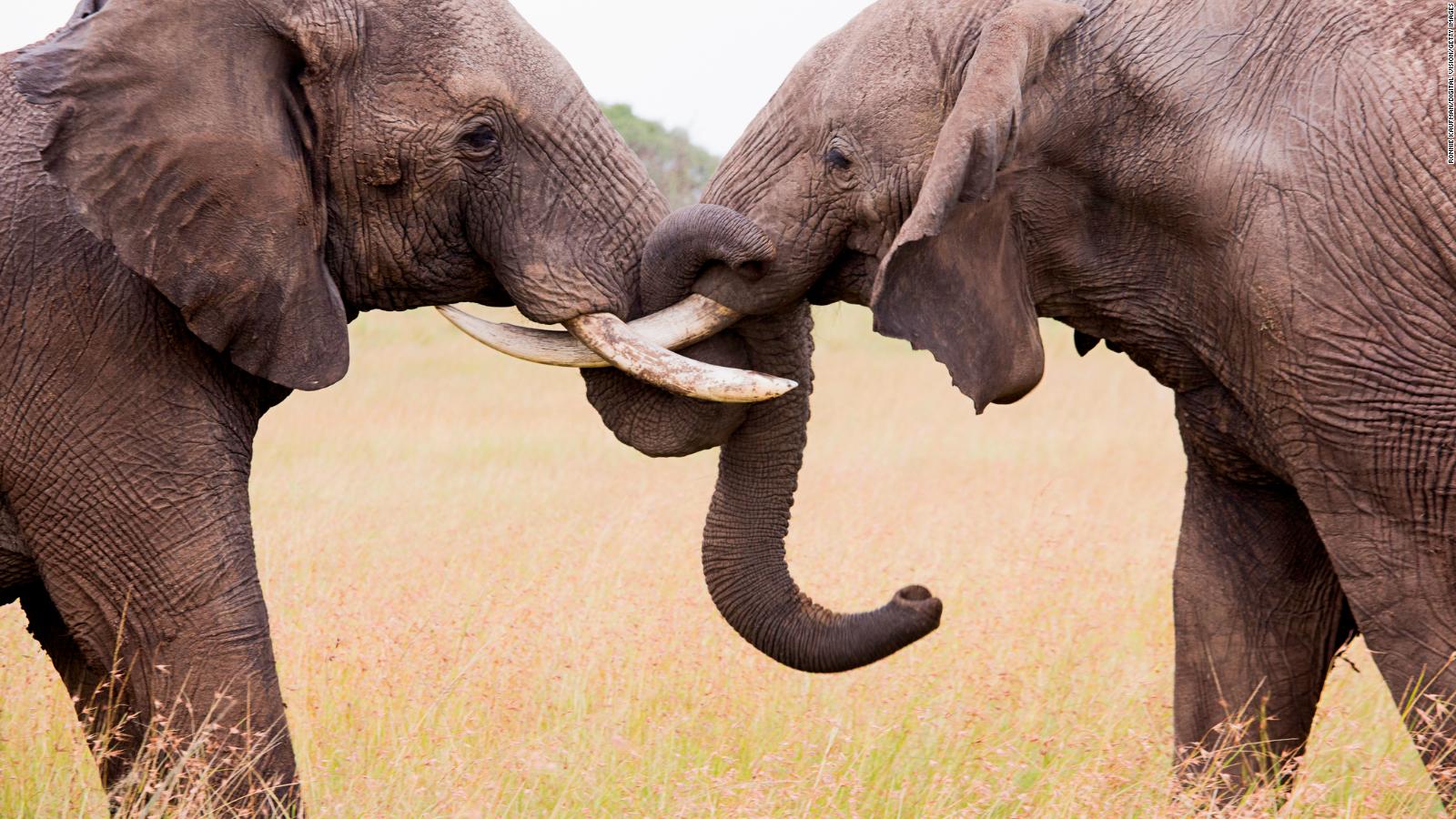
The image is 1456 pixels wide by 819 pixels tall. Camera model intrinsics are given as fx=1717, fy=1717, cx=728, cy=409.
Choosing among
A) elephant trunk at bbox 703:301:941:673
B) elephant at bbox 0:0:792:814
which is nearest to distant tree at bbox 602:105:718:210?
elephant trunk at bbox 703:301:941:673

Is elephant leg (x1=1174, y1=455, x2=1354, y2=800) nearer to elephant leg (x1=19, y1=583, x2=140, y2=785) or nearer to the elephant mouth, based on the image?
the elephant mouth

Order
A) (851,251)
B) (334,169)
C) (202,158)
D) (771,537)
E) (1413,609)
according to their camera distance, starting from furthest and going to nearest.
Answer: (771,537)
(851,251)
(334,169)
(1413,609)
(202,158)

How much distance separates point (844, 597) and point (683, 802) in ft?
10.5

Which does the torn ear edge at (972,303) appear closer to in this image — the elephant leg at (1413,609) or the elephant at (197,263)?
the elephant leg at (1413,609)

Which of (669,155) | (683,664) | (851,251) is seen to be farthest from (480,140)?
(669,155)

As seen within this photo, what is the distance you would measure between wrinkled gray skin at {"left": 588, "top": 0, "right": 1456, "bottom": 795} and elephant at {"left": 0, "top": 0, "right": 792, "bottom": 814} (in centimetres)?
74

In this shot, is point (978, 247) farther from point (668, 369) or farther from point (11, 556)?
point (11, 556)

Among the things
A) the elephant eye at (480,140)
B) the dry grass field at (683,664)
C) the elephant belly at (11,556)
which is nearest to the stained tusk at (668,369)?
the elephant eye at (480,140)

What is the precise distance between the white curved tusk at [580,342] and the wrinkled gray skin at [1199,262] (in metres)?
0.07

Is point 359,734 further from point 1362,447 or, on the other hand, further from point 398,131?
point 1362,447

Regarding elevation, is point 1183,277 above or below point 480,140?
above

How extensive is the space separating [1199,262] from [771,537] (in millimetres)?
1513

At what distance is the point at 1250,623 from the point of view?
482cm

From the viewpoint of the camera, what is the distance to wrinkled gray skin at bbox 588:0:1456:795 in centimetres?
381
